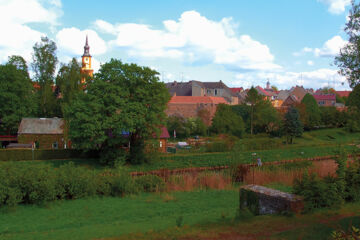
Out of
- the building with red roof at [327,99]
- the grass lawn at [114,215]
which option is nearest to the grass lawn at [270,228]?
the grass lawn at [114,215]

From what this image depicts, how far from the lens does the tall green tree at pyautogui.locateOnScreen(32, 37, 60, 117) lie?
45906mm

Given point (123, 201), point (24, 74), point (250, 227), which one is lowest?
point (123, 201)

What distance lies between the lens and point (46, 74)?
46500 mm

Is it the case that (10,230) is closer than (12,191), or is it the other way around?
(10,230)

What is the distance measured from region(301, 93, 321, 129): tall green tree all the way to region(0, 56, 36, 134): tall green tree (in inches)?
1644

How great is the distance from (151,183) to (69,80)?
98.9ft

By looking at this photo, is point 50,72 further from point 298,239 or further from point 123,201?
point 298,239

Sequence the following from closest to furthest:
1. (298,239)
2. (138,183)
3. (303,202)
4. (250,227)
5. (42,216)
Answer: (298,239) → (250,227) → (303,202) → (42,216) → (138,183)

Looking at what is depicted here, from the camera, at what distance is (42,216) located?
1241cm

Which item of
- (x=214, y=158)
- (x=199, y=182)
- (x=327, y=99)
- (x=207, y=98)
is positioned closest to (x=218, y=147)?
(x=214, y=158)

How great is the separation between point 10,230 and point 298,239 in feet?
25.8

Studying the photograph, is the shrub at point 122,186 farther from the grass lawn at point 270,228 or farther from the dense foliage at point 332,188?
the dense foliage at point 332,188

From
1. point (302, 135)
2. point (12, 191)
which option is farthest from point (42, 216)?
point (302, 135)

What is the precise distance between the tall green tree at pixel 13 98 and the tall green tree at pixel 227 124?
2637 centimetres
